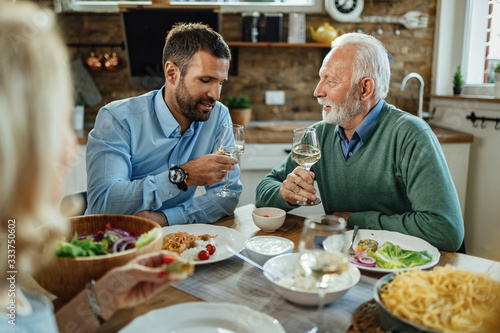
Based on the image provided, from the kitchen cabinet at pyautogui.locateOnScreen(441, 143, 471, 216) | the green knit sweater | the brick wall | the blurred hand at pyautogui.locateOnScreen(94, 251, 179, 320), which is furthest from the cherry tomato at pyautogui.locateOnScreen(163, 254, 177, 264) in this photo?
the brick wall

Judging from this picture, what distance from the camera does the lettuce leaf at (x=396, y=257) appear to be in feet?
3.69

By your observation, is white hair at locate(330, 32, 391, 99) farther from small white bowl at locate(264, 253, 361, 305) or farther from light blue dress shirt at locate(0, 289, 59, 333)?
light blue dress shirt at locate(0, 289, 59, 333)

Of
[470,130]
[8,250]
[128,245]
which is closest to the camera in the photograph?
[8,250]

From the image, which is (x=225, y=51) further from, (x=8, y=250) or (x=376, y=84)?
(x=8, y=250)

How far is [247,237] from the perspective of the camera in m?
1.37

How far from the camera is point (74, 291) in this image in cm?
86

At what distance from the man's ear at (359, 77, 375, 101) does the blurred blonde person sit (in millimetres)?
1331

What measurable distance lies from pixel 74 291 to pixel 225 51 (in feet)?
4.23

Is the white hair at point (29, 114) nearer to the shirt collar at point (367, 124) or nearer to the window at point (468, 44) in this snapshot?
the shirt collar at point (367, 124)

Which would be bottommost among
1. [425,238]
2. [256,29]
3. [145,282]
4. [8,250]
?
[425,238]

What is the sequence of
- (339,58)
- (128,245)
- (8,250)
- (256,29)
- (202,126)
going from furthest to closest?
(256,29)
(202,126)
(339,58)
(128,245)
(8,250)

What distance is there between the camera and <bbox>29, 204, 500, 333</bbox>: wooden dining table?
2.91 ft

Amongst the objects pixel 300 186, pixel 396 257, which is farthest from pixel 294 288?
pixel 300 186

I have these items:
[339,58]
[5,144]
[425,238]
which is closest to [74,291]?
[5,144]
